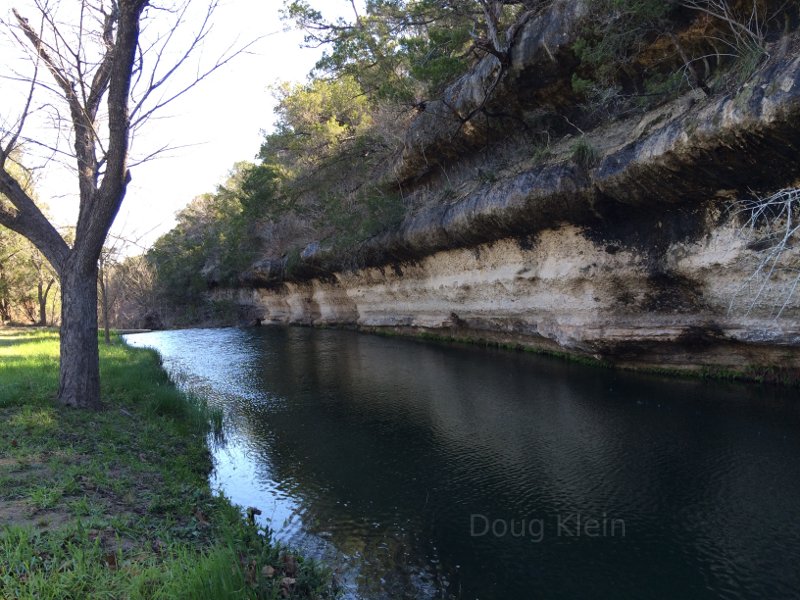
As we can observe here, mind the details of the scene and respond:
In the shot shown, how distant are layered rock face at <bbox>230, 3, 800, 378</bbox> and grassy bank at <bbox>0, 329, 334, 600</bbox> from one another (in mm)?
7083

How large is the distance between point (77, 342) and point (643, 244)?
39.9 feet

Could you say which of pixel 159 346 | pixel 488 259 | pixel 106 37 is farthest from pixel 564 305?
pixel 159 346

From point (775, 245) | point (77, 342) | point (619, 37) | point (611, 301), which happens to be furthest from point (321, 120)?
point (775, 245)

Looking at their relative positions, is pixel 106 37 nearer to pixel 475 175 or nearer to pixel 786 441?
pixel 786 441

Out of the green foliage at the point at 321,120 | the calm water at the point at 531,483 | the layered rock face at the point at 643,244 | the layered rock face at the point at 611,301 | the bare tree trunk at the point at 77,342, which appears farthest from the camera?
the green foliage at the point at 321,120

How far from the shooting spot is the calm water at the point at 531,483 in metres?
4.98

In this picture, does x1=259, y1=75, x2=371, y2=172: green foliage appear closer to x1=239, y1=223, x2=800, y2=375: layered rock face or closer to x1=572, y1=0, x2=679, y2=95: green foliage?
x1=239, y1=223, x2=800, y2=375: layered rock face

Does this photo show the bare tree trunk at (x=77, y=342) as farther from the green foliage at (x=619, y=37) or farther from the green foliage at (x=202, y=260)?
the green foliage at (x=202, y=260)

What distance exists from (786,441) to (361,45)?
20246mm

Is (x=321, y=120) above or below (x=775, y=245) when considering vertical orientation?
above

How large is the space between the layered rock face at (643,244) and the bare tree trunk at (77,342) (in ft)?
33.8

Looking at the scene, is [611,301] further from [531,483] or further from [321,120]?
[321,120]

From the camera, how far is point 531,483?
7.11 m

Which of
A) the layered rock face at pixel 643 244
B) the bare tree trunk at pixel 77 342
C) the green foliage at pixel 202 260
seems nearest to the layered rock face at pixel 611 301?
the layered rock face at pixel 643 244
